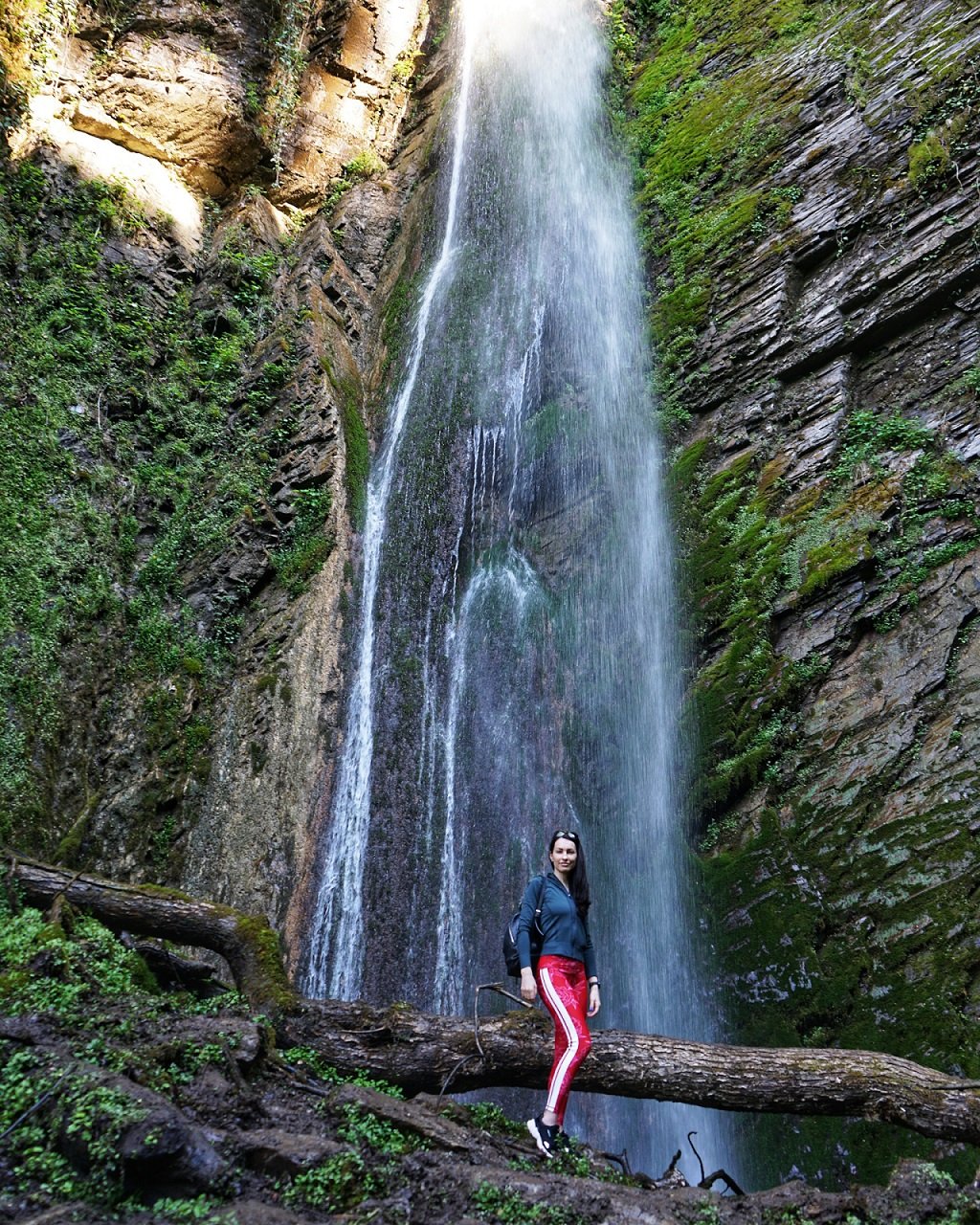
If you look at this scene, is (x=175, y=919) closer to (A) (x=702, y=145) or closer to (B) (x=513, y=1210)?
(B) (x=513, y=1210)

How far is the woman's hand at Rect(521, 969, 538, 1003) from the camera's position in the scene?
398cm

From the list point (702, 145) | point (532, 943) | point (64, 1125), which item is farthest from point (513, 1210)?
point (702, 145)

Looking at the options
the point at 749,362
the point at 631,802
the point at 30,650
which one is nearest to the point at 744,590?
the point at 631,802

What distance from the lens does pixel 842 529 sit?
25.2 ft

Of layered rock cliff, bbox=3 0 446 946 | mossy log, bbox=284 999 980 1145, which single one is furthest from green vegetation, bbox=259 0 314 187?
mossy log, bbox=284 999 980 1145

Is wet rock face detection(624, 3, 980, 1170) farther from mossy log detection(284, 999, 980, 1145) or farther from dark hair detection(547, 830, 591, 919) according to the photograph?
dark hair detection(547, 830, 591, 919)

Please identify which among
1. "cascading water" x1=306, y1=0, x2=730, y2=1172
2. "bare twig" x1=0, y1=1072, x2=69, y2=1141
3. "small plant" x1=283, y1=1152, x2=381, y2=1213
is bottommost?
"small plant" x1=283, y1=1152, x2=381, y2=1213

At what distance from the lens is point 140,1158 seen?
9.05 ft

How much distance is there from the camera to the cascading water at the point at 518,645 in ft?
23.5

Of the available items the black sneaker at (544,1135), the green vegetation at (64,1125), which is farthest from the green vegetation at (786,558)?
the green vegetation at (64,1125)

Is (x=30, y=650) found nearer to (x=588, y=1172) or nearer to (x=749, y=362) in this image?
Answer: (x=588, y=1172)

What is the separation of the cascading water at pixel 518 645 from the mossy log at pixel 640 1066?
2.41m

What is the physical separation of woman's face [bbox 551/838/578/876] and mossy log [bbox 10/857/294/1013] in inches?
66.0

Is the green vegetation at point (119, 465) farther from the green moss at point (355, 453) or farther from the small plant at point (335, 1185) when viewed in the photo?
the small plant at point (335, 1185)
